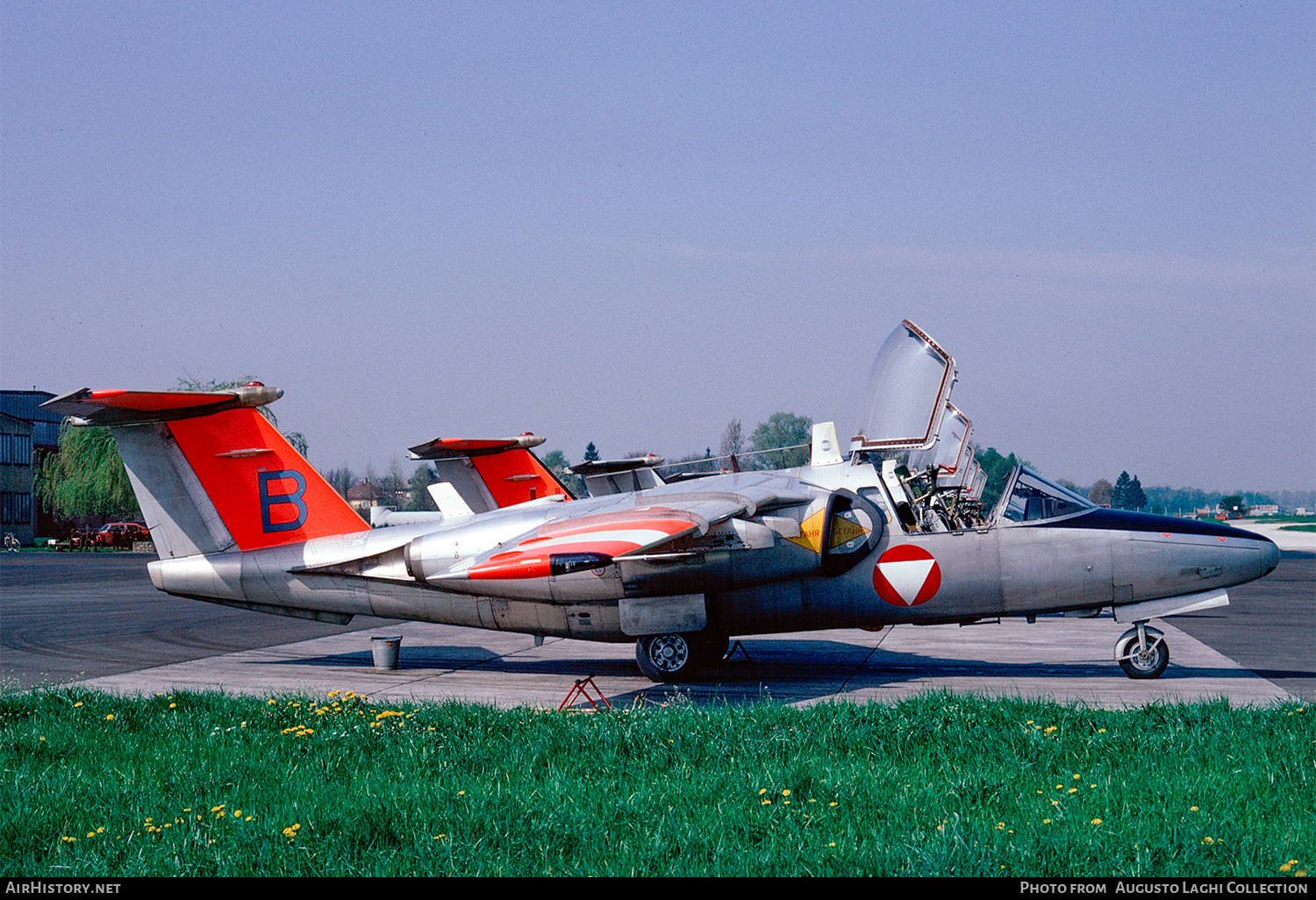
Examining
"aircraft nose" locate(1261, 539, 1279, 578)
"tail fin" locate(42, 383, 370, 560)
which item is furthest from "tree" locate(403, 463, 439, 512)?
"aircraft nose" locate(1261, 539, 1279, 578)

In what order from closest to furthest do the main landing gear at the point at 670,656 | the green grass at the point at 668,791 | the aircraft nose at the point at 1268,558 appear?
the green grass at the point at 668,791 → the aircraft nose at the point at 1268,558 → the main landing gear at the point at 670,656

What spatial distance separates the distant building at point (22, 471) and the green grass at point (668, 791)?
74502mm

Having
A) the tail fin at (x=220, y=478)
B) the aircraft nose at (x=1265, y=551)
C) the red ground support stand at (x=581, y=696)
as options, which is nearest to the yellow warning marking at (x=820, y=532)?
the red ground support stand at (x=581, y=696)

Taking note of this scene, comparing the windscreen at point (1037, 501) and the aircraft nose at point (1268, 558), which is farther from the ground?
the windscreen at point (1037, 501)

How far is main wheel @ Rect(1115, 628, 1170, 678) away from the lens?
510 inches

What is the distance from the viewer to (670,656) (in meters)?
13.4

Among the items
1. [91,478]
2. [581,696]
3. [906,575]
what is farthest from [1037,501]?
[91,478]

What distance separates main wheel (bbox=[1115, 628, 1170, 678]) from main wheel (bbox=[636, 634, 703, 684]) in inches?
219

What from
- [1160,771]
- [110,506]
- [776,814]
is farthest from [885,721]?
[110,506]

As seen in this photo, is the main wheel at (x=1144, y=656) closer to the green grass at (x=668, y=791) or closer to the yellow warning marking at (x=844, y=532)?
the green grass at (x=668, y=791)

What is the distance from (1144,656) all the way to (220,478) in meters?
13.0

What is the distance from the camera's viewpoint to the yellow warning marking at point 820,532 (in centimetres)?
1298

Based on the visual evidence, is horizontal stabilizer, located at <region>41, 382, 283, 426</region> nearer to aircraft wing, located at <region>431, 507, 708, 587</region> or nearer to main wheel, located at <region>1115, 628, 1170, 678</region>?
aircraft wing, located at <region>431, 507, 708, 587</region>

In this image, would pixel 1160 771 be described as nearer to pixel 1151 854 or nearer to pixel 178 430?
pixel 1151 854
